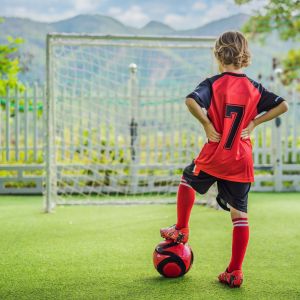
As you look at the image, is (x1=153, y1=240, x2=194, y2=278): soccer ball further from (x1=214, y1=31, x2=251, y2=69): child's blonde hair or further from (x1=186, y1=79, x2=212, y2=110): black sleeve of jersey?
(x1=214, y1=31, x2=251, y2=69): child's blonde hair

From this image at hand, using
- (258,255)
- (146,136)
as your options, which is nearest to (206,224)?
(258,255)

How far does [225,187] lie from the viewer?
317 cm

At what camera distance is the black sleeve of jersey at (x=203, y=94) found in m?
3.03

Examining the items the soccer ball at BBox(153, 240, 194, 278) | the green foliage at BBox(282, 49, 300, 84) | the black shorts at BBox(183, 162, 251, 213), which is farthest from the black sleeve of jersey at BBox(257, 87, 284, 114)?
the green foliage at BBox(282, 49, 300, 84)

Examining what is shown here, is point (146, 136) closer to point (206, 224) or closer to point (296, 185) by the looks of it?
point (296, 185)

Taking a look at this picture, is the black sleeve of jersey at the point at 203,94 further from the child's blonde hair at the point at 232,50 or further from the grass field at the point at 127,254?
the grass field at the point at 127,254

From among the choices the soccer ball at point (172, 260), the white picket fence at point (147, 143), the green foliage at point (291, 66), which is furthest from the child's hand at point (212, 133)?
the green foliage at point (291, 66)

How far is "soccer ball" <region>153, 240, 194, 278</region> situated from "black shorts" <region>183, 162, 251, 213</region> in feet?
1.10

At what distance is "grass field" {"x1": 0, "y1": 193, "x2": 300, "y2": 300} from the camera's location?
3.00 m

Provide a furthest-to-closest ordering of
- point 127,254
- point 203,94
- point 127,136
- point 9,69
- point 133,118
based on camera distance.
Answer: point 9,69, point 127,136, point 133,118, point 127,254, point 203,94

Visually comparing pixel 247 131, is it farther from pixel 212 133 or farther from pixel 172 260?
pixel 172 260

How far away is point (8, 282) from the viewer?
3.16 metres

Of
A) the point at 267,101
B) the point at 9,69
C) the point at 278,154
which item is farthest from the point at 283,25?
the point at 267,101

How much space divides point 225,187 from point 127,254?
103 centimetres
